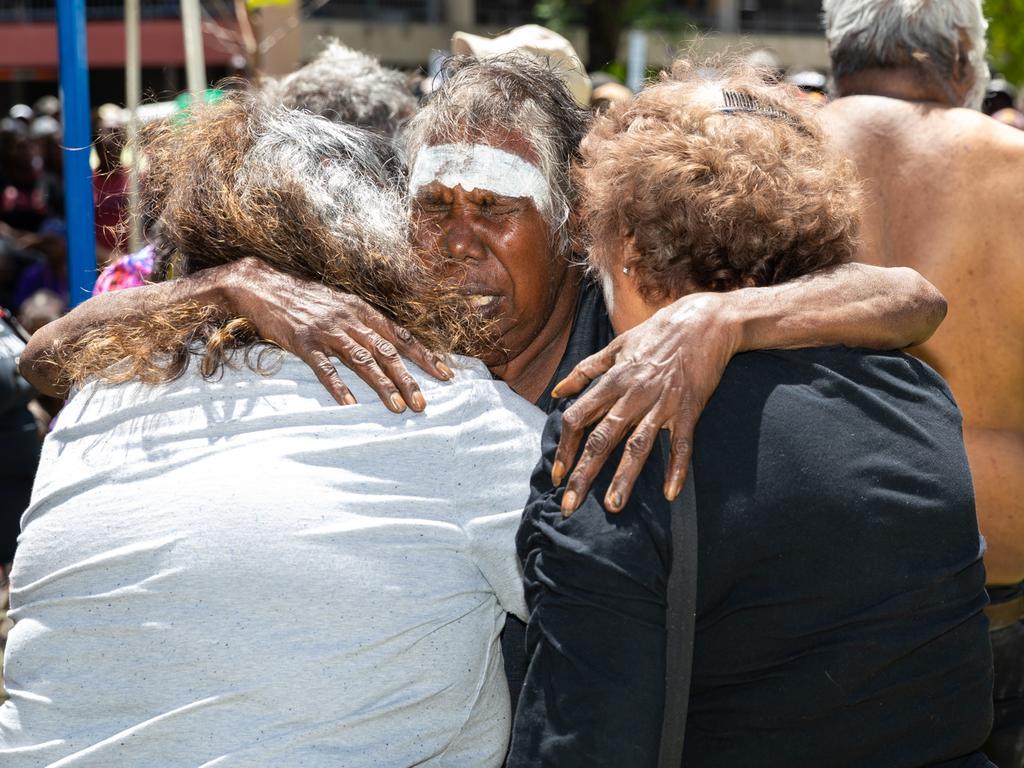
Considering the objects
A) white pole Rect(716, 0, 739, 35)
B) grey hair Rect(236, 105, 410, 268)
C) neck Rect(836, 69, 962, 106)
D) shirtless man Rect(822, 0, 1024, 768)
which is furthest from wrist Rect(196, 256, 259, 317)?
white pole Rect(716, 0, 739, 35)

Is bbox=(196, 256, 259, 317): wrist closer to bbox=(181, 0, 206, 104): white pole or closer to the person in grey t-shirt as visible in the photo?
the person in grey t-shirt

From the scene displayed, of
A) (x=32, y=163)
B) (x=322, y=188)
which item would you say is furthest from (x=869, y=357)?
(x=32, y=163)

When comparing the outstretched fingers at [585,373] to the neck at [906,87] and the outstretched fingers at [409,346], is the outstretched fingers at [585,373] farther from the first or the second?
the neck at [906,87]

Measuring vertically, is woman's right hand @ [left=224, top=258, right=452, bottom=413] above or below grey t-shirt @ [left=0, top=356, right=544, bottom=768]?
above

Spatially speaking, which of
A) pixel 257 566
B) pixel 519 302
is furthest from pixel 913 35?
pixel 257 566

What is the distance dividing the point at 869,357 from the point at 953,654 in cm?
37

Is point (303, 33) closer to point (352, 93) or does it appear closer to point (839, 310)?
point (352, 93)

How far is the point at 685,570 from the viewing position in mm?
1257

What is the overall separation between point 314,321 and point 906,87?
1.68 m

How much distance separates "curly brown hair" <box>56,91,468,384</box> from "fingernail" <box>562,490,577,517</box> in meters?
0.38

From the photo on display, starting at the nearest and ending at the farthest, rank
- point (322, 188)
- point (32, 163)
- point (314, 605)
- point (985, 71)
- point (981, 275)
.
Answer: point (314, 605) → point (322, 188) → point (981, 275) → point (985, 71) → point (32, 163)

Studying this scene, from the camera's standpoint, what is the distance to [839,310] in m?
1.49

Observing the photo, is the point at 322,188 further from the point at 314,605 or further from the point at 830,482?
the point at 830,482

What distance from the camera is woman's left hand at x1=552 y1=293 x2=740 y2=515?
131 cm
